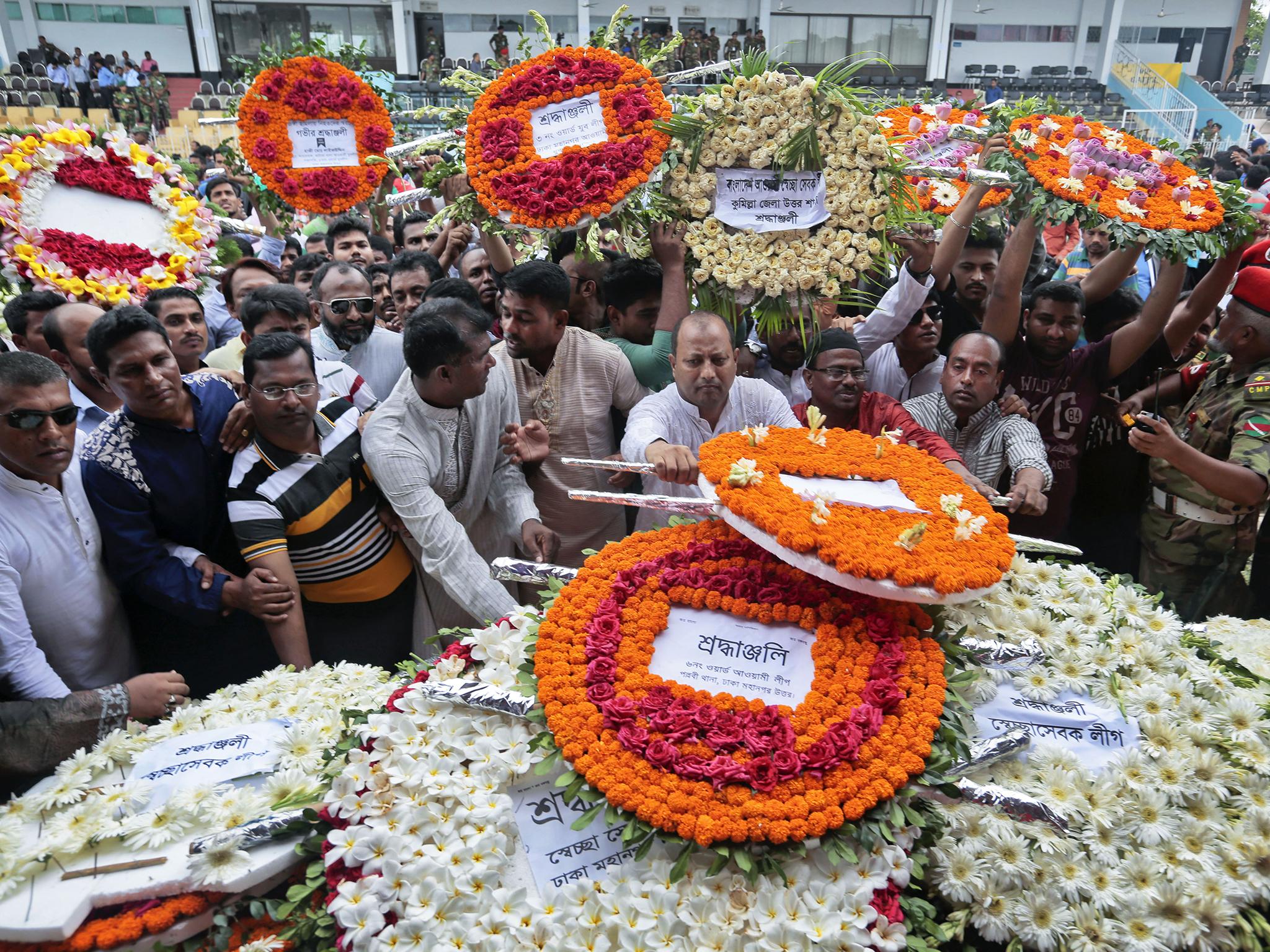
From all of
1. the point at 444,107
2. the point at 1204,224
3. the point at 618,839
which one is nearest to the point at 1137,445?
the point at 1204,224

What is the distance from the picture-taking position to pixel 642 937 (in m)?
1.57

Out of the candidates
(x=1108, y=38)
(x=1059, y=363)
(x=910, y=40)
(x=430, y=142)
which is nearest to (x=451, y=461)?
(x=430, y=142)

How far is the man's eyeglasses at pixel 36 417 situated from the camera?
2281 millimetres

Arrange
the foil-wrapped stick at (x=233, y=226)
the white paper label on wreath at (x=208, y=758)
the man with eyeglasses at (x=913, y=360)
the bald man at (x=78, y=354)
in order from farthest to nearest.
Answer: the foil-wrapped stick at (x=233, y=226) < the man with eyeglasses at (x=913, y=360) < the bald man at (x=78, y=354) < the white paper label on wreath at (x=208, y=758)

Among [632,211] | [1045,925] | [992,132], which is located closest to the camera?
[1045,925]

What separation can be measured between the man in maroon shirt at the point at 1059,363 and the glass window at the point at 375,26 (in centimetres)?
2893

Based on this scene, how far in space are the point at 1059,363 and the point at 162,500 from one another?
3.80 metres

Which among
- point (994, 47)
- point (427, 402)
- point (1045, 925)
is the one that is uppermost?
point (994, 47)

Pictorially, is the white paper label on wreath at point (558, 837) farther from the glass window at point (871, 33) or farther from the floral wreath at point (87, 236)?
the glass window at point (871, 33)

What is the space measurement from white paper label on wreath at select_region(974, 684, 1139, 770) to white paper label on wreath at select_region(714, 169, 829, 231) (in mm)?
1656

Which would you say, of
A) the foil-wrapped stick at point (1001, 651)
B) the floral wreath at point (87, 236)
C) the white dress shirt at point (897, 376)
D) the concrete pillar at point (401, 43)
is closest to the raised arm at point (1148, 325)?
the white dress shirt at point (897, 376)

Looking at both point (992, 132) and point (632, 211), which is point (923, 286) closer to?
point (992, 132)

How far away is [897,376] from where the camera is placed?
12.7 ft

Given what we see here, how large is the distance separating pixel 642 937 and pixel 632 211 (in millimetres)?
2166
